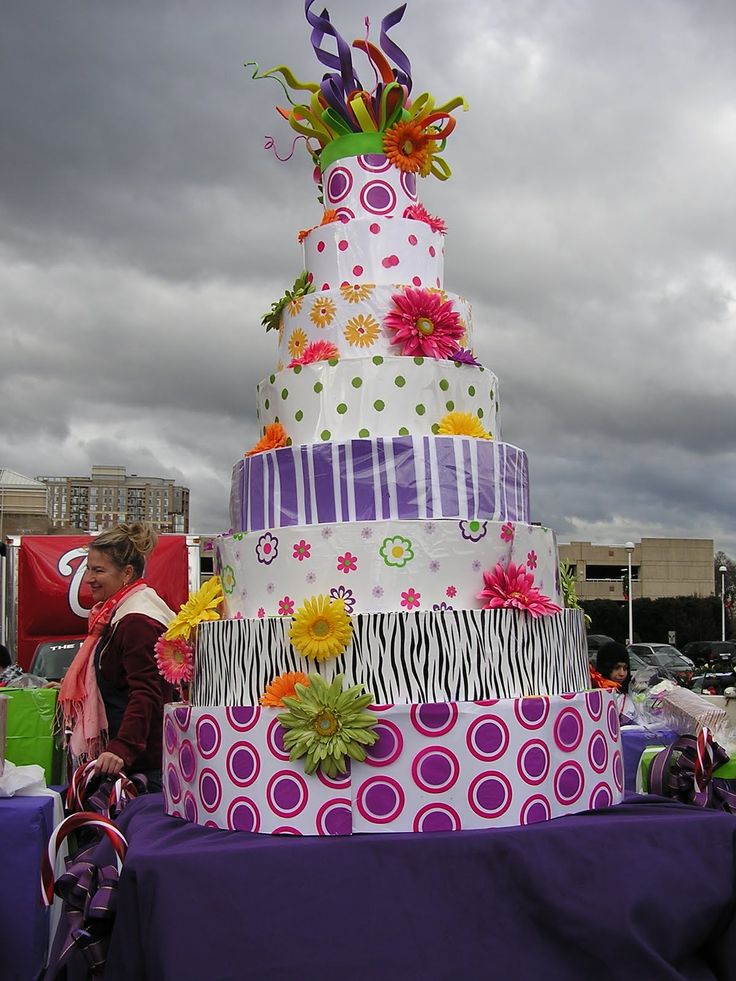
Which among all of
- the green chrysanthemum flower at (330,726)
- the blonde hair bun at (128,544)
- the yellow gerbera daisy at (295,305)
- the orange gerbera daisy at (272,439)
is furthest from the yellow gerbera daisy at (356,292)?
the green chrysanthemum flower at (330,726)

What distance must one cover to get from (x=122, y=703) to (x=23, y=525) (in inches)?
1738

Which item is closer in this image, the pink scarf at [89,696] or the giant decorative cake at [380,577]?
the giant decorative cake at [380,577]

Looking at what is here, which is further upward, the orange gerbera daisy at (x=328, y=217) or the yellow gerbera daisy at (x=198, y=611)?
the orange gerbera daisy at (x=328, y=217)

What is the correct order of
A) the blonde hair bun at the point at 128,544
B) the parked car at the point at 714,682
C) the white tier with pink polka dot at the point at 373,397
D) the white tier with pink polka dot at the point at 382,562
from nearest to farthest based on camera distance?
the white tier with pink polka dot at the point at 382,562 < the white tier with pink polka dot at the point at 373,397 < the blonde hair bun at the point at 128,544 < the parked car at the point at 714,682

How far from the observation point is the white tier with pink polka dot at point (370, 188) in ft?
14.3

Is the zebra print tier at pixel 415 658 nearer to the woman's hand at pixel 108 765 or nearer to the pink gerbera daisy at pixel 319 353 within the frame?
the woman's hand at pixel 108 765

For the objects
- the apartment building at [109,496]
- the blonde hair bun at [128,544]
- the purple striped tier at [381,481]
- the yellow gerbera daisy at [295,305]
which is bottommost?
the blonde hair bun at [128,544]

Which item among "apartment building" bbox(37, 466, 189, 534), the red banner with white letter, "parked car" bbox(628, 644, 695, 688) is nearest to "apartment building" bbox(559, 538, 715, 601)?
"parked car" bbox(628, 644, 695, 688)

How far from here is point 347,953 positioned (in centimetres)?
288

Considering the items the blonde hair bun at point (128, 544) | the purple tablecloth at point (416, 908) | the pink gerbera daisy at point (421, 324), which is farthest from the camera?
Result: the blonde hair bun at point (128, 544)

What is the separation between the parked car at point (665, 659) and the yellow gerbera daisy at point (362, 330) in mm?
19844

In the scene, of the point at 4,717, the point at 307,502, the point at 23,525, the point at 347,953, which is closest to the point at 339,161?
the point at 307,502

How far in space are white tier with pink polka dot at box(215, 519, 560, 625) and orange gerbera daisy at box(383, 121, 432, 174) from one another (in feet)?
6.05

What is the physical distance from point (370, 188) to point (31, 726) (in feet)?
12.3
